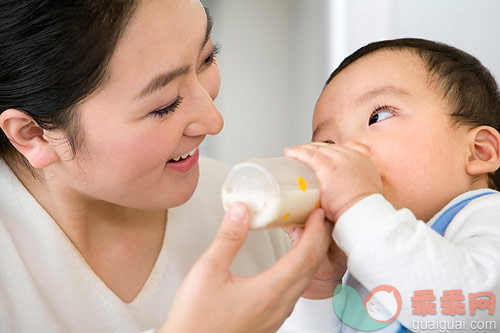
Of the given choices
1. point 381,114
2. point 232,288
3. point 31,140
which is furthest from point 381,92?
point 31,140

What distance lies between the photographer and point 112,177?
3.74ft

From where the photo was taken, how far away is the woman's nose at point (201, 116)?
1.11 m

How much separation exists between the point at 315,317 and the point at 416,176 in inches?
13.8

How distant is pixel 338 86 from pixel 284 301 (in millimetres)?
534

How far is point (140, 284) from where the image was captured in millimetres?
1352

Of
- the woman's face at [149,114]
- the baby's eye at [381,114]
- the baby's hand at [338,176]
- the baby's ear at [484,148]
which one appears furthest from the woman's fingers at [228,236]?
the baby's ear at [484,148]

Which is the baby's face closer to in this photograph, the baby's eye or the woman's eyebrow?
the baby's eye

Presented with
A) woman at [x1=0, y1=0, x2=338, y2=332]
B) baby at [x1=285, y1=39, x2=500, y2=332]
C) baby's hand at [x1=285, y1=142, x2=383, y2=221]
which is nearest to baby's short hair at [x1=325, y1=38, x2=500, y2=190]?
baby at [x1=285, y1=39, x2=500, y2=332]

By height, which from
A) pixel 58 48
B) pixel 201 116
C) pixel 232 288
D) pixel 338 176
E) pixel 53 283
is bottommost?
pixel 53 283

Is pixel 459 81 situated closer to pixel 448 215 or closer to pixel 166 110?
pixel 448 215

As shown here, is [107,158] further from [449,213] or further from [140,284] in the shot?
[449,213]

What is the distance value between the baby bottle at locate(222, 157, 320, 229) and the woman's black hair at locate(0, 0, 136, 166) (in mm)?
342

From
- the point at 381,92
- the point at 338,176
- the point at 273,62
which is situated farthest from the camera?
the point at 273,62

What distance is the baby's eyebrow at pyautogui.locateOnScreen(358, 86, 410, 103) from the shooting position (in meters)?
1.17
